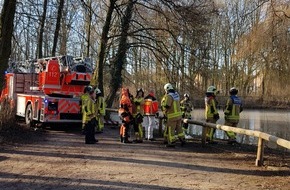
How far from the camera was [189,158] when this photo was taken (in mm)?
9844

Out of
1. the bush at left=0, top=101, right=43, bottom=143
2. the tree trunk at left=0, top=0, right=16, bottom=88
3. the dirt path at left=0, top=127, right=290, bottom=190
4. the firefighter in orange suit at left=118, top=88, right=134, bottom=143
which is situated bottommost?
the dirt path at left=0, top=127, right=290, bottom=190

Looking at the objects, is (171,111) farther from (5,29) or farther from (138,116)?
(5,29)

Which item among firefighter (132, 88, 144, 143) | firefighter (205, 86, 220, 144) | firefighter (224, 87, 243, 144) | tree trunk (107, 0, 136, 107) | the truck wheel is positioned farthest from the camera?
tree trunk (107, 0, 136, 107)

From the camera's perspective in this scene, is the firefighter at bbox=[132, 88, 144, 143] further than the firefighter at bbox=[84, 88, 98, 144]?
Yes

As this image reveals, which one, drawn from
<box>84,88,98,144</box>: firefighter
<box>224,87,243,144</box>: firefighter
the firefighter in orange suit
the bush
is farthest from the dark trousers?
<box>224,87,243,144</box>: firefighter

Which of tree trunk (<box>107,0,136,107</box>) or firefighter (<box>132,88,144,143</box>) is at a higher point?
tree trunk (<box>107,0,136,107</box>)

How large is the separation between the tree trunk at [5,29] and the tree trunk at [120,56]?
24.5 ft

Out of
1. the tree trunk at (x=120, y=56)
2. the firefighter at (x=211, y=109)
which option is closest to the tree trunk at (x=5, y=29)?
the firefighter at (x=211, y=109)

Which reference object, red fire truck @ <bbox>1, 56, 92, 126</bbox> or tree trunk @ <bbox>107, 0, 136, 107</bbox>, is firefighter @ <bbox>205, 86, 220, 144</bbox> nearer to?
red fire truck @ <bbox>1, 56, 92, 126</bbox>

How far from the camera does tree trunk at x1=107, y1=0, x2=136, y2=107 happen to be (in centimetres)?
1975

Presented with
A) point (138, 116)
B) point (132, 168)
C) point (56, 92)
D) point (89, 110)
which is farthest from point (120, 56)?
point (132, 168)

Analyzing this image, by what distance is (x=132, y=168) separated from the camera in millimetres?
8266

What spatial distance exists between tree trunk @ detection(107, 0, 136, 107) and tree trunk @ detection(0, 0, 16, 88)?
7467mm

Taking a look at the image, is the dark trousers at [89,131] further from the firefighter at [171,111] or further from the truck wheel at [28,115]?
the truck wheel at [28,115]
